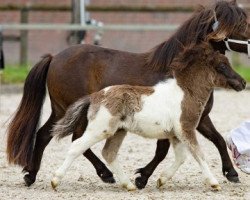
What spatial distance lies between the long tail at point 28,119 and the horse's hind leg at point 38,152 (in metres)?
0.08

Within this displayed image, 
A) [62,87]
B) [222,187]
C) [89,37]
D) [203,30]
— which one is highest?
[203,30]

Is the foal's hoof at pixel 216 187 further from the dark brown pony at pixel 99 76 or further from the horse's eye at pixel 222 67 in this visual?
the horse's eye at pixel 222 67

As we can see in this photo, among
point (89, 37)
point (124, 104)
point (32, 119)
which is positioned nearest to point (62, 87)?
point (32, 119)

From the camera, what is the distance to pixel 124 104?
7.43m

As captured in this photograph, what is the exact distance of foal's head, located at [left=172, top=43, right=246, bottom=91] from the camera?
7.64 m

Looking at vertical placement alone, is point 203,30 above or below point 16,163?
above

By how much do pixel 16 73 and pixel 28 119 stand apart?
9.11 meters

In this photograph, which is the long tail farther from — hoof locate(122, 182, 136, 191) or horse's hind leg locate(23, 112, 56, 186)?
hoof locate(122, 182, 136, 191)

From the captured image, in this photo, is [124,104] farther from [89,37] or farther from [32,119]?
[89,37]

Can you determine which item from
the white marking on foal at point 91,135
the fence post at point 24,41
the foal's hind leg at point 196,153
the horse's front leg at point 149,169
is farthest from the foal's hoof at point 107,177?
the fence post at point 24,41

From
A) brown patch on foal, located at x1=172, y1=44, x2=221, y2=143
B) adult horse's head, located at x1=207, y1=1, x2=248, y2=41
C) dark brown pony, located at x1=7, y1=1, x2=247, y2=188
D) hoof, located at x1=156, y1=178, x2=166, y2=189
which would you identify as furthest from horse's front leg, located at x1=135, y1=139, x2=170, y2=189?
adult horse's head, located at x1=207, y1=1, x2=248, y2=41

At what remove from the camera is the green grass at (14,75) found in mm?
16750

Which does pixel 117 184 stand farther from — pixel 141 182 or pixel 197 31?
pixel 197 31

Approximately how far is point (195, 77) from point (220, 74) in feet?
0.73
